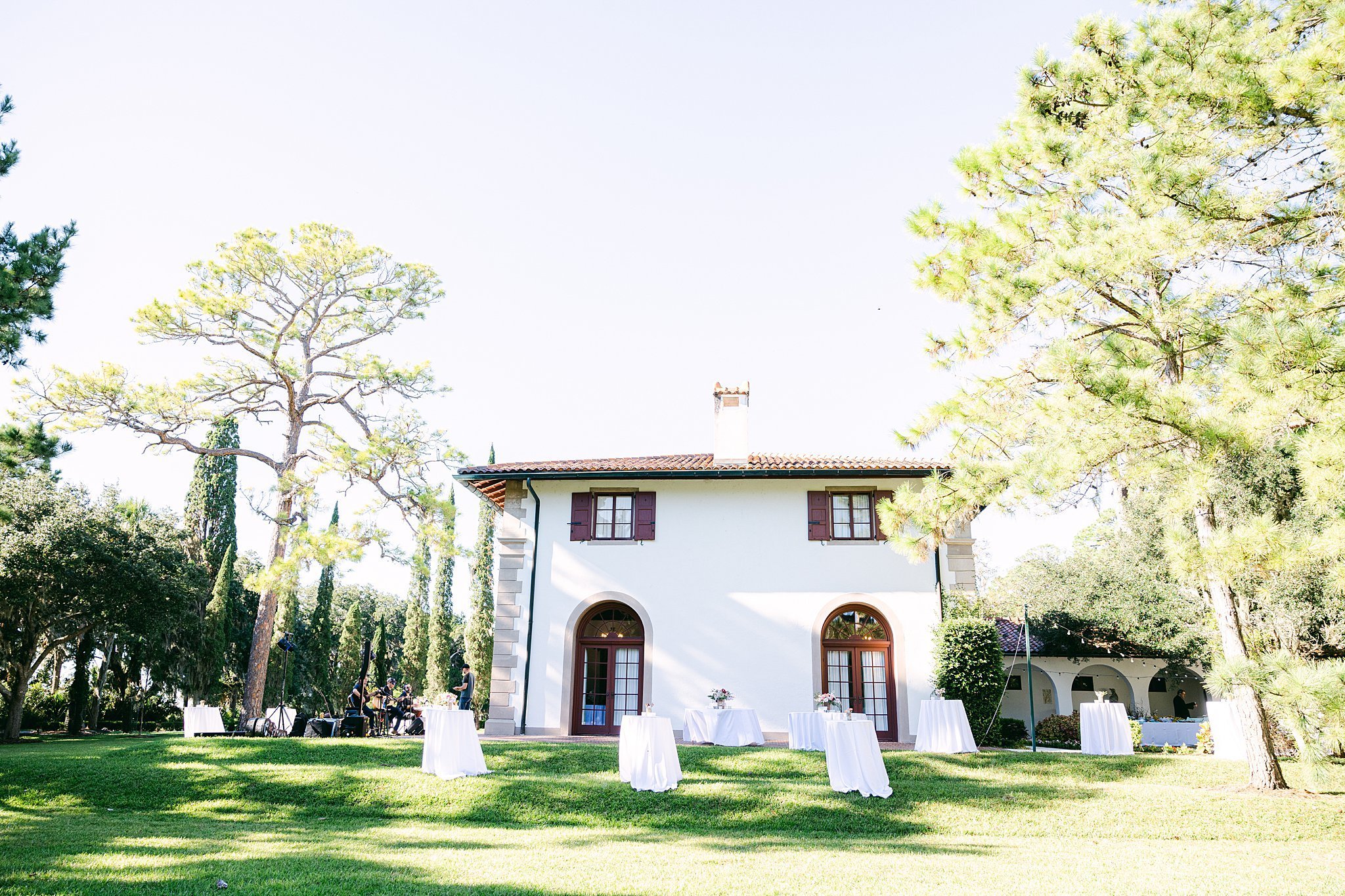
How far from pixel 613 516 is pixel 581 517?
0.59m

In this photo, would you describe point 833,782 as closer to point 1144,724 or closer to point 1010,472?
point 1010,472

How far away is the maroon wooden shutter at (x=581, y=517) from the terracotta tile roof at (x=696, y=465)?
1.95 feet

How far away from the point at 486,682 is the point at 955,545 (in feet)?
62.6

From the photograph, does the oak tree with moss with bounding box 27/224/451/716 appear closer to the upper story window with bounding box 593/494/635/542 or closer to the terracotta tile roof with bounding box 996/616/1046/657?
the upper story window with bounding box 593/494/635/542

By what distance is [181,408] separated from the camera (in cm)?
1869

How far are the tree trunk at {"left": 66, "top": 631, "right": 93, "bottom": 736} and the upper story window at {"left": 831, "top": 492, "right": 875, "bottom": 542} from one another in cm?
2138

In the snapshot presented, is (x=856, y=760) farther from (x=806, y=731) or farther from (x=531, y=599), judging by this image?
(x=531, y=599)

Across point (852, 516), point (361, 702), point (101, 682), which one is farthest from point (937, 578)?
point (101, 682)

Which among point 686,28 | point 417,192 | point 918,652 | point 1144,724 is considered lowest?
point 1144,724

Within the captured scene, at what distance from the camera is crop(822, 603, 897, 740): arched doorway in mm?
14000

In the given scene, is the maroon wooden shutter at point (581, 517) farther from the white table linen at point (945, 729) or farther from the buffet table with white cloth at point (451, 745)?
the white table linen at point (945, 729)

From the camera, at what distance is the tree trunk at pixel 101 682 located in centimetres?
2398

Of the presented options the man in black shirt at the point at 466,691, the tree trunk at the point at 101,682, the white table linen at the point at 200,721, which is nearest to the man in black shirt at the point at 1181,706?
the man in black shirt at the point at 466,691

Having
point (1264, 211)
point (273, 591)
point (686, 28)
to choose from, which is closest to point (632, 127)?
point (686, 28)
